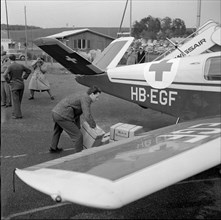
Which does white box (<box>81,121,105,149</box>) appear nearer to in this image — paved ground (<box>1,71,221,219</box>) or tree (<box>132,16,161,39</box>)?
paved ground (<box>1,71,221,219</box>)

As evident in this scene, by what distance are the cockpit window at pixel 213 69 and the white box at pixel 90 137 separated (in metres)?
2.10

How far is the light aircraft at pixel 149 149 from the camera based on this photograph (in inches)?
93.4

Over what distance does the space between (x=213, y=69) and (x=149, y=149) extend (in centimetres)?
265

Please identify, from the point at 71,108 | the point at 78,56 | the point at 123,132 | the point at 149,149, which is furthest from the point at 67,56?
the point at 149,149

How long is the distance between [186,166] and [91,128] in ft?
8.68

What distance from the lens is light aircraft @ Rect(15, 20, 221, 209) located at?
7.79ft

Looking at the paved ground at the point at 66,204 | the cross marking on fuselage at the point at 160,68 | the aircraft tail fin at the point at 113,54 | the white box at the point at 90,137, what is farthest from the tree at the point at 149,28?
the white box at the point at 90,137

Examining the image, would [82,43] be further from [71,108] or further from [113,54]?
[71,108]

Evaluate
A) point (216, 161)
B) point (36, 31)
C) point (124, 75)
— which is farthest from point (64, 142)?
point (36, 31)

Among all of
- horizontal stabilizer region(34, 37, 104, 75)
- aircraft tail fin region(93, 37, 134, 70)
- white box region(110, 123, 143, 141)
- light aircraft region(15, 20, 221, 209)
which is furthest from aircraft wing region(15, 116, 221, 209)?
aircraft tail fin region(93, 37, 134, 70)

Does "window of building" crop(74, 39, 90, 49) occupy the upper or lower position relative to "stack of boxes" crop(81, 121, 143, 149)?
upper

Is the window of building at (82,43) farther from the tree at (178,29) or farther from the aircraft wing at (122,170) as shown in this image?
the aircraft wing at (122,170)

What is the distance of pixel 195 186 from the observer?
14.8 ft

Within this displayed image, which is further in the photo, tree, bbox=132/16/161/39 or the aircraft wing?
tree, bbox=132/16/161/39
